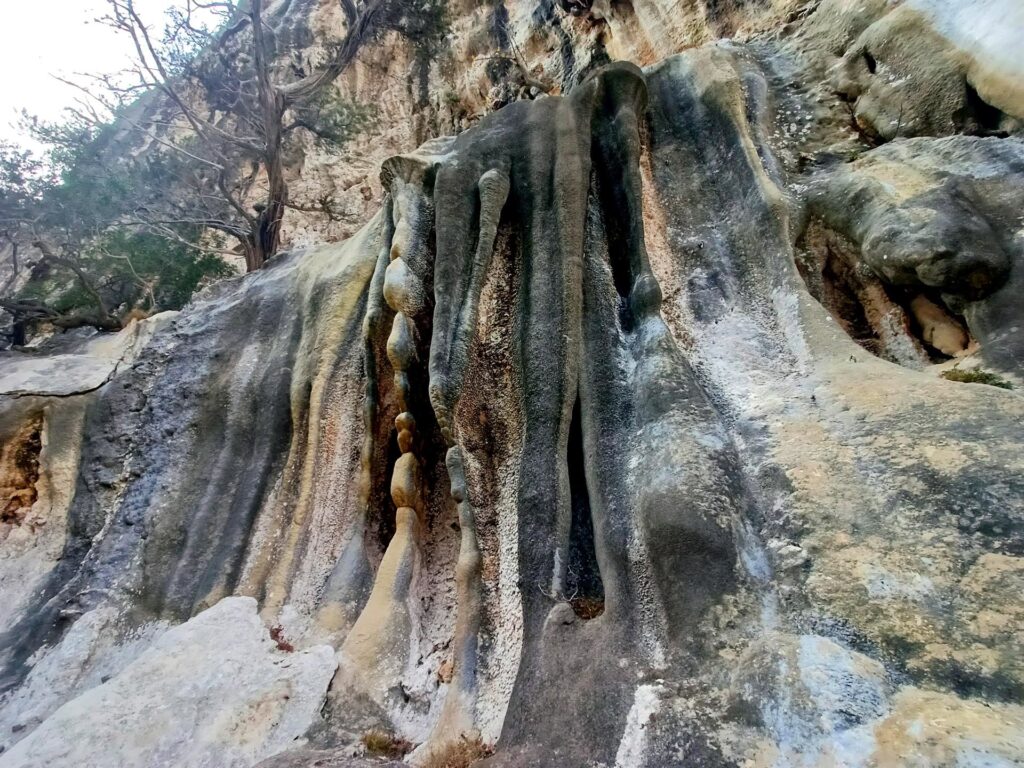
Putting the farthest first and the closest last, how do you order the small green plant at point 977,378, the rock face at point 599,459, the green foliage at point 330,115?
the green foliage at point 330,115
the small green plant at point 977,378
the rock face at point 599,459

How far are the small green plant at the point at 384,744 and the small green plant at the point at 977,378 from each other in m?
2.63

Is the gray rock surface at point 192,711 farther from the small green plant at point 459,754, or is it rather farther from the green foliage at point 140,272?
the green foliage at point 140,272

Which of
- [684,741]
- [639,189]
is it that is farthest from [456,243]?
[684,741]

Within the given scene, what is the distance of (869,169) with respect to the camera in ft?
12.3

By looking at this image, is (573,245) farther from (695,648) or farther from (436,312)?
(695,648)

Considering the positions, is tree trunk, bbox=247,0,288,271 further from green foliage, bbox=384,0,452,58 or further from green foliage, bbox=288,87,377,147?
green foliage, bbox=384,0,452,58

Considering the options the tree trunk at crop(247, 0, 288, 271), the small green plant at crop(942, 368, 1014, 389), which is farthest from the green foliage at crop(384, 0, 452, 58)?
the small green plant at crop(942, 368, 1014, 389)

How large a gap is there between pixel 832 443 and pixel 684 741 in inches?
49.0

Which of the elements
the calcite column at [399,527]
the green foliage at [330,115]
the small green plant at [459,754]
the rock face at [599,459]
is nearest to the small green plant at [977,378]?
the rock face at [599,459]

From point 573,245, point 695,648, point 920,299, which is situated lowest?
point 695,648

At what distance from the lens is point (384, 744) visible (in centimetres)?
244

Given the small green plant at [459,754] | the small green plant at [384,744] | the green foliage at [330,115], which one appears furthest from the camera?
the green foliage at [330,115]

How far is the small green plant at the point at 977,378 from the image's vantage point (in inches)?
106

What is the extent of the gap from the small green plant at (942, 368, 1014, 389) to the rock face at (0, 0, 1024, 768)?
0.04 metres
